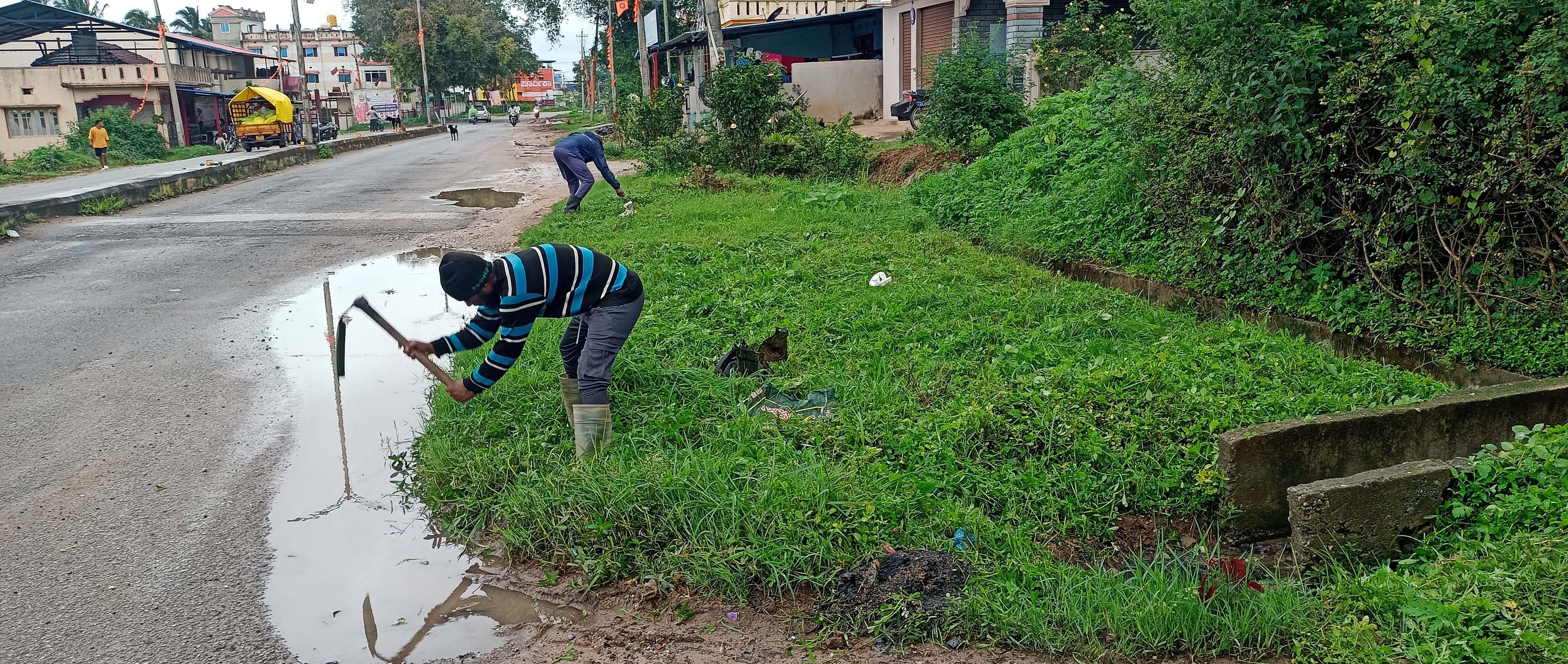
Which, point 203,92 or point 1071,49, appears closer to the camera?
point 1071,49

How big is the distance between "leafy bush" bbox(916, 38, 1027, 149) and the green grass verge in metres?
6.70

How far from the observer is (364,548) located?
4438 mm

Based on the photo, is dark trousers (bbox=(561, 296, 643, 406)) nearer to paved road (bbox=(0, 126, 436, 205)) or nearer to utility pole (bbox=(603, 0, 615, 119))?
paved road (bbox=(0, 126, 436, 205))

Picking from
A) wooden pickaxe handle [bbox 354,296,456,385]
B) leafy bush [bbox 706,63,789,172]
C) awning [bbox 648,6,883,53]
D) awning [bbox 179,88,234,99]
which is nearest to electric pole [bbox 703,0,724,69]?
leafy bush [bbox 706,63,789,172]

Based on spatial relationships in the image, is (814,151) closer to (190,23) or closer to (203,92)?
(203,92)

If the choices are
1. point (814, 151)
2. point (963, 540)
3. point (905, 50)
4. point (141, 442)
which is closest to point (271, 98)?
point (905, 50)

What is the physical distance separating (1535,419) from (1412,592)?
6.37 feet

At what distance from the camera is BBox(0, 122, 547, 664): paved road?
376 cm

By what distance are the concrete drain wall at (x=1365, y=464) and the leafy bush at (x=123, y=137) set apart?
33.6 metres

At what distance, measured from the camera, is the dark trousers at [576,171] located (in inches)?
519

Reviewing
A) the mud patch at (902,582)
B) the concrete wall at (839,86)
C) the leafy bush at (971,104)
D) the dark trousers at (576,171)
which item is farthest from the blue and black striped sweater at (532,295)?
the concrete wall at (839,86)

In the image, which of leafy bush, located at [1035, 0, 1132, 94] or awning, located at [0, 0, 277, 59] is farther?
awning, located at [0, 0, 277, 59]

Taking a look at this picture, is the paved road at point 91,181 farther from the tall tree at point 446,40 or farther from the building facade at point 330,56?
the building facade at point 330,56

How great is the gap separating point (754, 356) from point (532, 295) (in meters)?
1.76
